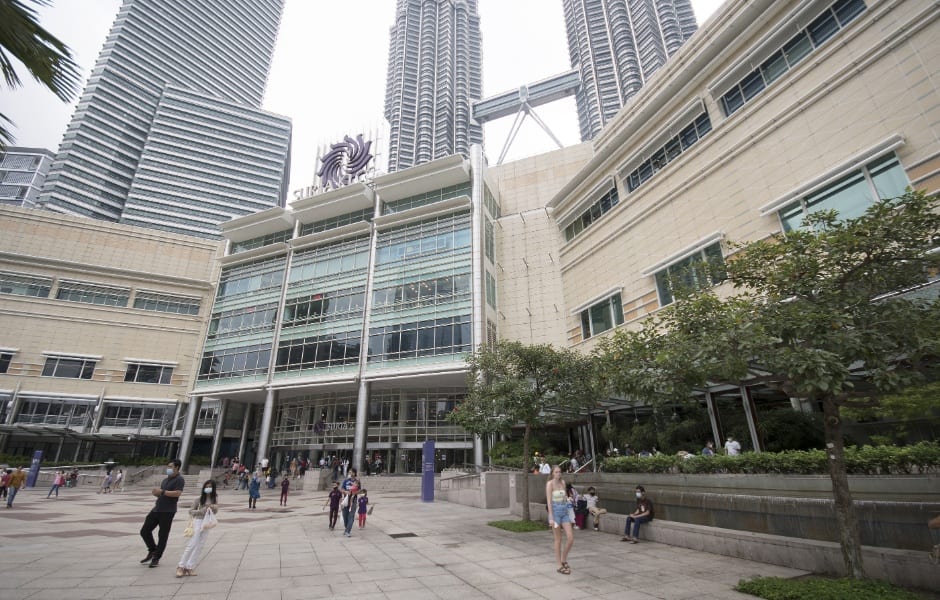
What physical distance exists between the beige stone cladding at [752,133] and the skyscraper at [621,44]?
84712 mm

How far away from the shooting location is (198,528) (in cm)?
733

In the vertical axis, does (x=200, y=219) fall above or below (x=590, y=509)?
above

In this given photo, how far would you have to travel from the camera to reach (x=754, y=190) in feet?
57.7

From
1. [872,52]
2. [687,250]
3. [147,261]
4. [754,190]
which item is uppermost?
[147,261]

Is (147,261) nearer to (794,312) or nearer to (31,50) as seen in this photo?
(31,50)

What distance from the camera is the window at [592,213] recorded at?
26703 millimetres

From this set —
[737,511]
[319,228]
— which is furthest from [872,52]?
[319,228]

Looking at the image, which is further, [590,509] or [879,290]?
[590,509]

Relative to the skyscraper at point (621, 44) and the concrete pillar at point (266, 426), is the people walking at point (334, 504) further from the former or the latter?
the skyscraper at point (621, 44)

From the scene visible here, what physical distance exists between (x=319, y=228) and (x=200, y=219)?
85441 mm

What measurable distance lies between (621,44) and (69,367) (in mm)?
118491

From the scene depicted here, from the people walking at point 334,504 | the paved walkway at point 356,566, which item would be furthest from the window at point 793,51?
the people walking at point 334,504

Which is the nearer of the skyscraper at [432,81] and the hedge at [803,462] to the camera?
the hedge at [803,462]

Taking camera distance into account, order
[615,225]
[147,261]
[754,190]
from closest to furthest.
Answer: [754,190] < [615,225] < [147,261]
